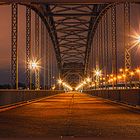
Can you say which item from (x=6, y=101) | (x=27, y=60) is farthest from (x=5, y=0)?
(x=27, y=60)

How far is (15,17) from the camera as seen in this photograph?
35.7m

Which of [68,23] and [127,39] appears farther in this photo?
[68,23]

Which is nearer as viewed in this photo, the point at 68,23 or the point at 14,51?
the point at 14,51

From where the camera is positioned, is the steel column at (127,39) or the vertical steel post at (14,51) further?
the steel column at (127,39)

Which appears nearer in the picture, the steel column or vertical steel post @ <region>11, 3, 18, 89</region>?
vertical steel post @ <region>11, 3, 18, 89</region>

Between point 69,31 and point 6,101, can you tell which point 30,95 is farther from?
point 69,31

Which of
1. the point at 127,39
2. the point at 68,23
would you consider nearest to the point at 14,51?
the point at 127,39

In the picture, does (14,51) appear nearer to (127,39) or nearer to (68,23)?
(127,39)

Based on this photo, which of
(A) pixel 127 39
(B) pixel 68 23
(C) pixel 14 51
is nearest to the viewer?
(C) pixel 14 51

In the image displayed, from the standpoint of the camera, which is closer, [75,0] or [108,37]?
[75,0]

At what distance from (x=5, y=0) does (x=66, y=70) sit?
18032 centimetres

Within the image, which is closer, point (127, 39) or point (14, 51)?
point (14, 51)

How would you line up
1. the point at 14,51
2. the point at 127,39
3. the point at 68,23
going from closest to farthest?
Answer: the point at 14,51 < the point at 127,39 < the point at 68,23

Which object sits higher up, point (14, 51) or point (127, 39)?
point (127, 39)
